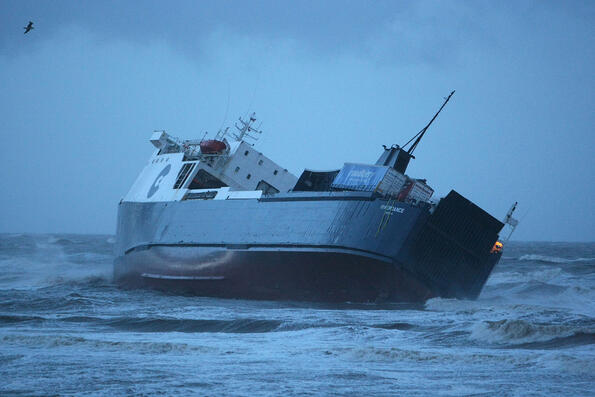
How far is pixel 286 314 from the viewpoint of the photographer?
2003 cm

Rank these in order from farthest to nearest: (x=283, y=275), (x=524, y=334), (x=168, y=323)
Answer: (x=283, y=275) < (x=168, y=323) < (x=524, y=334)

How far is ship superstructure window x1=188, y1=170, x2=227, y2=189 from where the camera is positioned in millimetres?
31109

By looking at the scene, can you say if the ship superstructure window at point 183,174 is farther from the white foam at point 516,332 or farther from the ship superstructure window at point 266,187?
the white foam at point 516,332

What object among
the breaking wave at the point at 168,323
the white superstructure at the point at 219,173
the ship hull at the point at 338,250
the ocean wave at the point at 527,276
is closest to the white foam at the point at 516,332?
the breaking wave at the point at 168,323

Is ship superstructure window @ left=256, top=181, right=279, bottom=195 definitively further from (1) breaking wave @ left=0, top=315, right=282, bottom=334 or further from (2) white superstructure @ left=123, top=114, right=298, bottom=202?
(1) breaking wave @ left=0, top=315, right=282, bottom=334

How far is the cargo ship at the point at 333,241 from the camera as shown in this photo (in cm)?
2164

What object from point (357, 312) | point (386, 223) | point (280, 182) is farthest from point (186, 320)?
point (280, 182)

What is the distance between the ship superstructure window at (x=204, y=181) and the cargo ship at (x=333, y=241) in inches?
52.0

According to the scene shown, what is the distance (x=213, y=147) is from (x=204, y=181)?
157cm

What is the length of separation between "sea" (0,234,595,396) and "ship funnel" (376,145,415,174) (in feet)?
17.0

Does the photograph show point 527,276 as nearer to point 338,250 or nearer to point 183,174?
point 183,174

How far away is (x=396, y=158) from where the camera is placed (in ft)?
81.5

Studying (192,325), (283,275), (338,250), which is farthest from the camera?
(283,275)

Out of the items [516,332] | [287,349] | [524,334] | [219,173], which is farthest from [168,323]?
[219,173]
